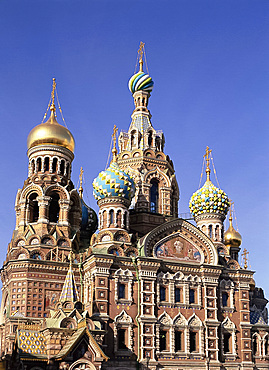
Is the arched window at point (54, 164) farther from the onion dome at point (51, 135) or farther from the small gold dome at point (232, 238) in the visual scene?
the small gold dome at point (232, 238)

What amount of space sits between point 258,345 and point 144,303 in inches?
274

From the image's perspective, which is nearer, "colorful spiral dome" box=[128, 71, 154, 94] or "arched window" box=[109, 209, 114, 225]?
"arched window" box=[109, 209, 114, 225]

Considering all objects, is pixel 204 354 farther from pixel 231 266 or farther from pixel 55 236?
pixel 55 236

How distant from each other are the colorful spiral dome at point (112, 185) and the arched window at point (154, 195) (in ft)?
13.2

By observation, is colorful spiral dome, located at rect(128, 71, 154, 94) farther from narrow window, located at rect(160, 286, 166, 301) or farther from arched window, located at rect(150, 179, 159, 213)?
narrow window, located at rect(160, 286, 166, 301)

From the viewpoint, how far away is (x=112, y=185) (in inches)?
1099

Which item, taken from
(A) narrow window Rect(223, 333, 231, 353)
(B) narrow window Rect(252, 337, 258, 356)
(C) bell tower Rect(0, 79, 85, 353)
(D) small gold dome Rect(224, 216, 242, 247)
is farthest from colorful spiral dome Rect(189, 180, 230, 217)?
(B) narrow window Rect(252, 337, 258, 356)

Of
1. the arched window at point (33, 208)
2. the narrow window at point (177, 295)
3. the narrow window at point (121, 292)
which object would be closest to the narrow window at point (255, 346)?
the narrow window at point (177, 295)

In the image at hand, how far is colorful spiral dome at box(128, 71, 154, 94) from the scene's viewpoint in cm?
3553

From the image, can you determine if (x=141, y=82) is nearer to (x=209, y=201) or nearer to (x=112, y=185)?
(x=209, y=201)

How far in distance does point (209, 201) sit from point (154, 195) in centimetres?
339

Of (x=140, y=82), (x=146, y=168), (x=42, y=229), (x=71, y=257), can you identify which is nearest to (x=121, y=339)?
(x=71, y=257)

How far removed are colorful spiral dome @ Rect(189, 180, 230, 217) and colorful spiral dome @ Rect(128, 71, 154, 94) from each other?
25.9 ft

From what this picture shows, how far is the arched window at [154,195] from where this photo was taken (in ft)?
107
